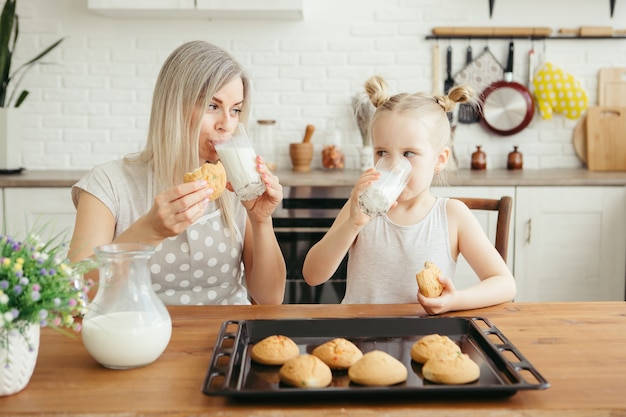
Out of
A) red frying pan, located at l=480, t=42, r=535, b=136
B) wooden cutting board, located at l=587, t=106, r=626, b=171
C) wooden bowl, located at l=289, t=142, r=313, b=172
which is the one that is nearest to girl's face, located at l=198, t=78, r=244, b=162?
wooden bowl, located at l=289, t=142, r=313, b=172

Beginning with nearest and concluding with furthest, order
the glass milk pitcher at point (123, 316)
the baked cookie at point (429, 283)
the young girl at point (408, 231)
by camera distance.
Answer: the glass milk pitcher at point (123, 316) < the baked cookie at point (429, 283) < the young girl at point (408, 231)

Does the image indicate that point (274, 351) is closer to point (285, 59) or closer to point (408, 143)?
point (408, 143)

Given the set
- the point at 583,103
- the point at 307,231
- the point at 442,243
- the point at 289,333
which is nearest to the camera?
the point at 289,333

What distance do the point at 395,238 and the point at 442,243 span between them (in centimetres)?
14

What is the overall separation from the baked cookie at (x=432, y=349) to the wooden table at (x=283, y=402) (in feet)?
0.42

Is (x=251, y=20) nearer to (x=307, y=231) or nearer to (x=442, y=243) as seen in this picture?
(x=307, y=231)

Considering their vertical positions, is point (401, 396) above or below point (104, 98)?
below

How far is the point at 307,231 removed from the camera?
325cm

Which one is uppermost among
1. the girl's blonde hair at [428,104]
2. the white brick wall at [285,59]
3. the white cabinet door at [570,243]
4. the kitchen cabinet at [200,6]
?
the kitchen cabinet at [200,6]

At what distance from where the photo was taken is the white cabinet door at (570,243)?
3361 mm

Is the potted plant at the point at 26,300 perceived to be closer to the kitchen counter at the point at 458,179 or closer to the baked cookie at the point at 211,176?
the baked cookie at the point at 211,176

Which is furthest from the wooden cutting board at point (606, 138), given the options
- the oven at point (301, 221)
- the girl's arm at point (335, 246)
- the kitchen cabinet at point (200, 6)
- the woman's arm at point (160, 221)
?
the woman's arm at point (160, 221)

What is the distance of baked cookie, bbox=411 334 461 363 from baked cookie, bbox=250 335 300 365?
204mm

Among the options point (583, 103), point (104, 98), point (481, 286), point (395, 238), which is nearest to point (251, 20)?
point (104, 98)
